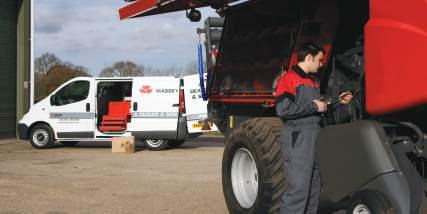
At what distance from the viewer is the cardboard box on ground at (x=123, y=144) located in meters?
15.8

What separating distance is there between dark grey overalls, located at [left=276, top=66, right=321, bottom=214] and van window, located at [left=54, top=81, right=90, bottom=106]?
12.1 m

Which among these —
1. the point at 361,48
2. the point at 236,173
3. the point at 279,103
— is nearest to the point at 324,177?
the point at 279,103

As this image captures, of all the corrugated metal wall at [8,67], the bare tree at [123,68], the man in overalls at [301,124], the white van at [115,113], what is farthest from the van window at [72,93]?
the bare tree at [123,68]

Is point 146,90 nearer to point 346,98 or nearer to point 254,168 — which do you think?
point 254,168

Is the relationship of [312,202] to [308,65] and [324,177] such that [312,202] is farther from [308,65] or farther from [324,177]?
[308,65]

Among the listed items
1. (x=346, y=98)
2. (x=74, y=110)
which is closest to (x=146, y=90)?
(x=74, y=110)

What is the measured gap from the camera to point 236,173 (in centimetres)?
666

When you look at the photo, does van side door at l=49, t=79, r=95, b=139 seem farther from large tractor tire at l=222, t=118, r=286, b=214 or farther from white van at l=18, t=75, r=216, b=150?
large tractor tire at l=222, t=118, r=286, b=214

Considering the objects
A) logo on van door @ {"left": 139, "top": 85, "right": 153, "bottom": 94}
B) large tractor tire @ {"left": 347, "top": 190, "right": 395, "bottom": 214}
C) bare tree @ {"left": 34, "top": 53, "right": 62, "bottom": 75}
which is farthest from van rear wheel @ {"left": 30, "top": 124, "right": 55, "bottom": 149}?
bare tree @ {"left": 34, "top": 53, "right": 62, "bottom": 75}

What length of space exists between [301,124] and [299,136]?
4.2 inches

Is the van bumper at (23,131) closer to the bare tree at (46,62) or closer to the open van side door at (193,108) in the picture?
the open van side door at (193,108)

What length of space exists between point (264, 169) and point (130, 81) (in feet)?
37.7

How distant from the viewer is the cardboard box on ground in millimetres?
15828

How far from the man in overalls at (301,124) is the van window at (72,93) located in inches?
478
